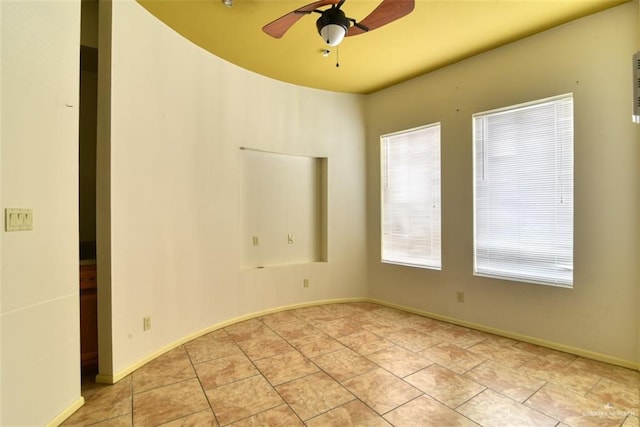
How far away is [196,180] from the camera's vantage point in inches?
129

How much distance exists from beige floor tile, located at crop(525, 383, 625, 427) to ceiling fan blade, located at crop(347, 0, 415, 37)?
2817 millimetres

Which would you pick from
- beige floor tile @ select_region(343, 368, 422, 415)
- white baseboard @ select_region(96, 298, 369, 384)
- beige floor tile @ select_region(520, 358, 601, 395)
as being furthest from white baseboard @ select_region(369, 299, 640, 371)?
beige floor tile @ select_region(343, 368, 422, 415)

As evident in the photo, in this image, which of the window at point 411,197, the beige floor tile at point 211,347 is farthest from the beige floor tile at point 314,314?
the window at point 411,197

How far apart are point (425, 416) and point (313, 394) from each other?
2.53ft

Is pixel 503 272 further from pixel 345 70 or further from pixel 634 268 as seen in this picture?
pixel 345 70

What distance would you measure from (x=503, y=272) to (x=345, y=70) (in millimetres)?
2997

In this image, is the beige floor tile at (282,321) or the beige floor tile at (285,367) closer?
the beige floor tile at (285,367)

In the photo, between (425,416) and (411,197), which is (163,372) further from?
(411,197)

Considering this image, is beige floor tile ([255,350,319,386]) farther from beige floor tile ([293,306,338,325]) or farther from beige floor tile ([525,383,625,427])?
beige floor tile ([525,383,625,427])

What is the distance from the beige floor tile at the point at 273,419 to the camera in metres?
1.91

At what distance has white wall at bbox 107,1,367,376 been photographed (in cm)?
253

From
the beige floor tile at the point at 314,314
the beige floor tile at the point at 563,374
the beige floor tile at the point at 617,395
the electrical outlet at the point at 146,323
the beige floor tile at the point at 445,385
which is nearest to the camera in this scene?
the beige floor tile at the point at 617,395

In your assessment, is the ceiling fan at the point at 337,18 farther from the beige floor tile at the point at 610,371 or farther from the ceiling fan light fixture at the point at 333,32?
the beige floor tile at the point at 610,371

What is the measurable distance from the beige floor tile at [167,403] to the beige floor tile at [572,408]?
231 centimetres
